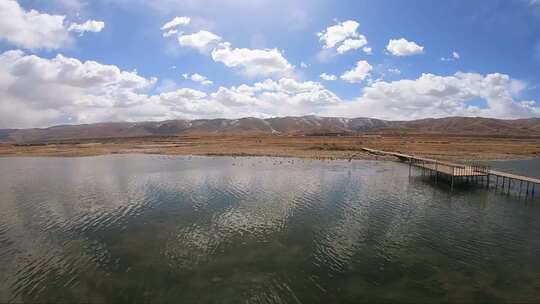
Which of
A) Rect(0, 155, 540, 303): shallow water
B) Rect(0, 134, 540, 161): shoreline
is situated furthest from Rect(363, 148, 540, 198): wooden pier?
Rect(0, 134, 540, 161): shoreline

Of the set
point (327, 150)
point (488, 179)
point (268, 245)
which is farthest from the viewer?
point (327, 150)

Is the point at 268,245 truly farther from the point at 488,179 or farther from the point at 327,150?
the point at 327,150

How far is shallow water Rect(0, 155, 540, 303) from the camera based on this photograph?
1627 centimetres

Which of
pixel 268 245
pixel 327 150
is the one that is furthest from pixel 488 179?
pixel 327 150

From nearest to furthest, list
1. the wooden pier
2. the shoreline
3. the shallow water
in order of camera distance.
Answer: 1. the shallow water
2. the wooden pier
3. the shoreline

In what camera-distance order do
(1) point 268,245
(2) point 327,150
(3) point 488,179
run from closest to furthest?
(1) point 268,245
(3) point 488,179
(2) point 327,150

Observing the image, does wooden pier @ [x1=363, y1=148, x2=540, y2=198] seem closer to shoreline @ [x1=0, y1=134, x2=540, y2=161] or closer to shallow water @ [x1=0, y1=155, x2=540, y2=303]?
shallow water @ [x1=0, y1=155, x2=540, y2=303]

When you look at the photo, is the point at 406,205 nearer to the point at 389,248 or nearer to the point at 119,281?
the point at 389,248

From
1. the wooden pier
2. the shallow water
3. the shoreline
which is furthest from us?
the shoreline

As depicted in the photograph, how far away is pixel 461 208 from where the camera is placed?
3153 centimetres

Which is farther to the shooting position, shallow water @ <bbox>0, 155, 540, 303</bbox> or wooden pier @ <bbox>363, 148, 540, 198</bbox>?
wooden pier @ <bbox>363, 148, 540, 198</bbox>

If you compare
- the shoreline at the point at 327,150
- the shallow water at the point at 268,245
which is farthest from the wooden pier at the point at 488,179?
the shoreline at the point at 327,150

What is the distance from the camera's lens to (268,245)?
72.0 feet

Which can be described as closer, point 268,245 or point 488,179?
point 268,245
